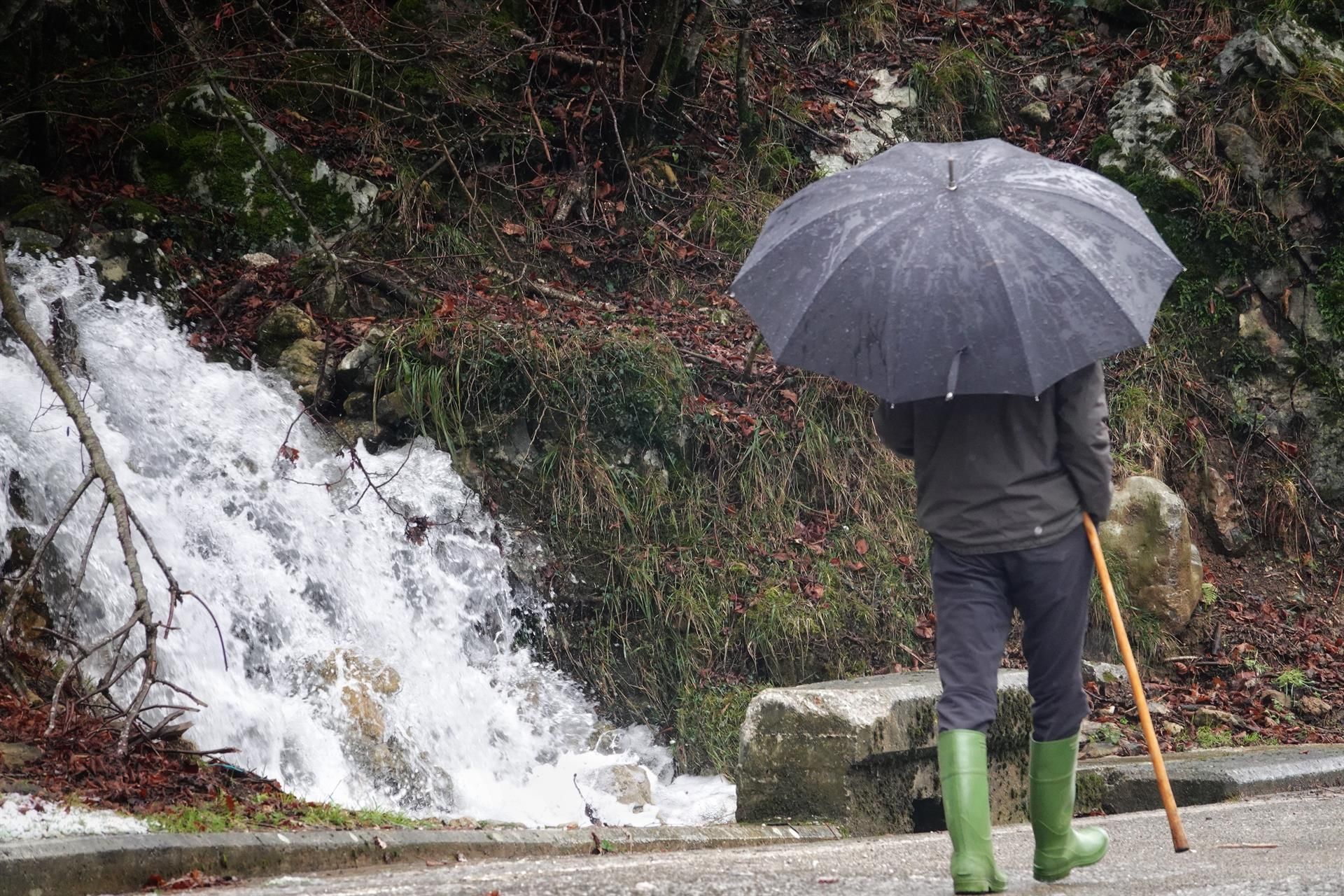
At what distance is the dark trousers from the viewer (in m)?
3.48

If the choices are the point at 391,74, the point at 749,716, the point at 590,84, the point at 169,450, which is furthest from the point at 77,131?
the point at 749,716

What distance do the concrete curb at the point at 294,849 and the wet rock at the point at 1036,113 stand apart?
366 inches

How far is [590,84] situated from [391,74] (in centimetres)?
179

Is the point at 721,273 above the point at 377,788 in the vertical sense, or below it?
above

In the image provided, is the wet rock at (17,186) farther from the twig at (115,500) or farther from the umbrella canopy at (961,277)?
the umbrella canopy at (961,277)

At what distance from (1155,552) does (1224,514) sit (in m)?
1.43

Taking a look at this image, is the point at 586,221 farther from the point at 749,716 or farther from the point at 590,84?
the point at 749,716

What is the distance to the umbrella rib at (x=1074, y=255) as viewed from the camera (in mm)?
3348

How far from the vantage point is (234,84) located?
10.4 meters

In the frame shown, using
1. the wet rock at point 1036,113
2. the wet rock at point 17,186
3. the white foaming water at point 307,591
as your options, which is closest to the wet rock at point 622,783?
the white foaming water at point 307,591

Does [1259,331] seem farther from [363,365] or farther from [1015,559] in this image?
[1015,559]

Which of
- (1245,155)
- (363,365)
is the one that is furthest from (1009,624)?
(1245,155)

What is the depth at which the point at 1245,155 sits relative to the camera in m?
11.4

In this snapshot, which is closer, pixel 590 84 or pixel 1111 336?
pixel 1111 336
